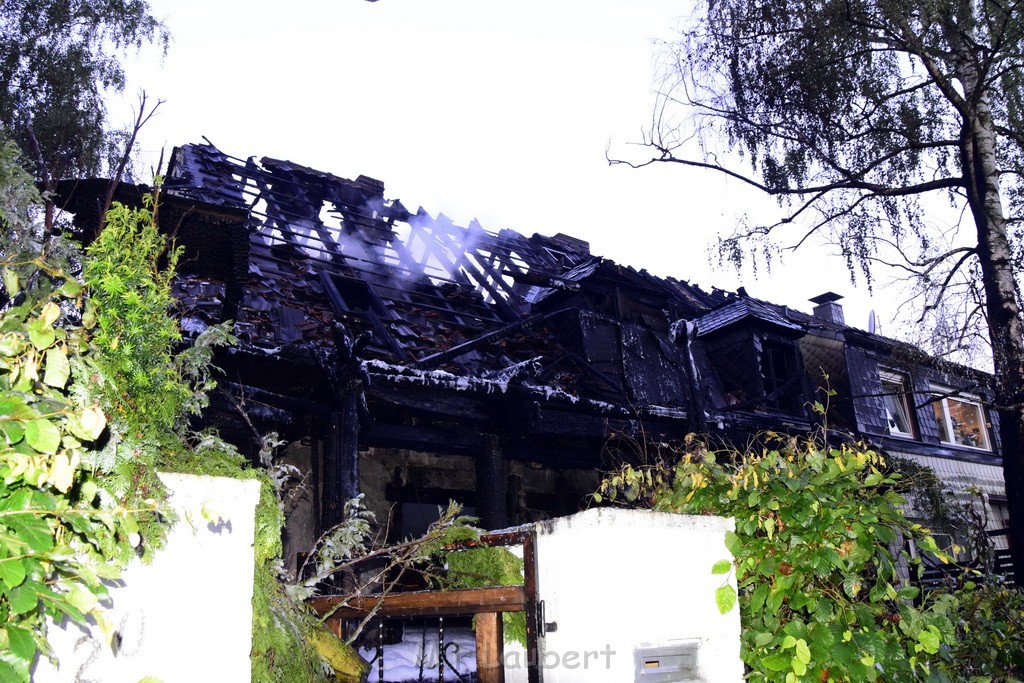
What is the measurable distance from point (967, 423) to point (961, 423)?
0.24 metres

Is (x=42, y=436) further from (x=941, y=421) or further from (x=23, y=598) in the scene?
(x=941, y=421)

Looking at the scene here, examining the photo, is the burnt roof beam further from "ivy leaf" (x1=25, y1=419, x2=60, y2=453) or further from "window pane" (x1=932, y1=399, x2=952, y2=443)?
"window pane" (x1=932, y1=399, x2=952, y2=443)

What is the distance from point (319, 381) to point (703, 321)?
28.2 ft

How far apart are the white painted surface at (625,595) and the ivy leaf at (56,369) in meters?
1.87

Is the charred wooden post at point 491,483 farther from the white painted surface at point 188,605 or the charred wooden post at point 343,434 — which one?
the white painted surface at point 188,605

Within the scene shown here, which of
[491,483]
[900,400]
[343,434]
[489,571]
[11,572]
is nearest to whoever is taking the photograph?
[11,572]

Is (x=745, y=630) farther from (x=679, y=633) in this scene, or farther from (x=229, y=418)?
(x=229, y=418)

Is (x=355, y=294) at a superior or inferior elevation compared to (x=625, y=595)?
superior

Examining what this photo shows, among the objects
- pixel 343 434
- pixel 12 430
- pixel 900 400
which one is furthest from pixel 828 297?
pixel 12 430

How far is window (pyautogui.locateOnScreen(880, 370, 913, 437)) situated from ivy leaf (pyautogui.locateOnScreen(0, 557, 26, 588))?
17469mm

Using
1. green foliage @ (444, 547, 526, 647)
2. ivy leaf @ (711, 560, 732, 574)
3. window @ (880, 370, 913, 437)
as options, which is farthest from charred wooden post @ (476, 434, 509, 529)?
window @ (880, 370, 913, 437)

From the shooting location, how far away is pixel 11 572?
170 centimetres

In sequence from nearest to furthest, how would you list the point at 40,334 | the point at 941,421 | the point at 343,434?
the point at 40,334, the point at 343,434, the point at 941,421

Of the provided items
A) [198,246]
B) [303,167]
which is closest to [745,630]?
[198,246]
